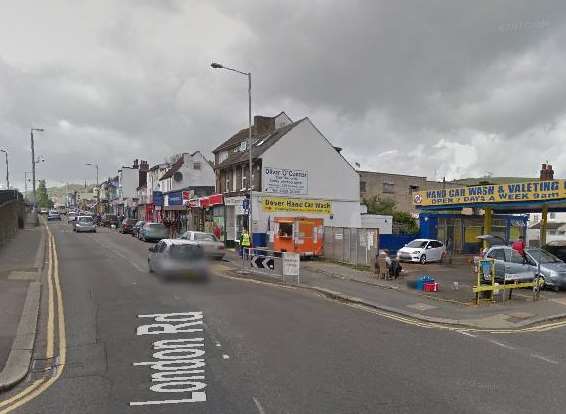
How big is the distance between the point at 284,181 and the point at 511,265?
68.4ft

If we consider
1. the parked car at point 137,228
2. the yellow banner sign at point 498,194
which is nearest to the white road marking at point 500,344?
the yellow banner sign at point 498,194

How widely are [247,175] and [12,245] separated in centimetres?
1616

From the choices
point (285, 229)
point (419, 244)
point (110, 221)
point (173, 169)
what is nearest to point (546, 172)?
point (419, 244)

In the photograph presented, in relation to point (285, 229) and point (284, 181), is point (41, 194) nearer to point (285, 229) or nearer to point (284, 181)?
point (284, 181)

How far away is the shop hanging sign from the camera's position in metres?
36.7

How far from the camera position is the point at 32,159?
181 feet

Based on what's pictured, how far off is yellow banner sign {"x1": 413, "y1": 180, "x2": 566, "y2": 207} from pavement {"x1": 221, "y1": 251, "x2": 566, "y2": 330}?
5.07 m

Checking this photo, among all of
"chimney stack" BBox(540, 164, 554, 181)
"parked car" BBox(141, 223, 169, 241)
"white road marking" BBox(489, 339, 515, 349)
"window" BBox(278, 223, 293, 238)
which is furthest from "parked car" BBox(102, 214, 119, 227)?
"white road marking" BBox(489, 339, 515, 349)

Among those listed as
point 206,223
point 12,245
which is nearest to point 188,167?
point 206,223

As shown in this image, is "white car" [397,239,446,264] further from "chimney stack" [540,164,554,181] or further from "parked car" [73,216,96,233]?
"parked car" [73,216,96,233]

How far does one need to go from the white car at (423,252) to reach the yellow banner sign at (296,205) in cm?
895

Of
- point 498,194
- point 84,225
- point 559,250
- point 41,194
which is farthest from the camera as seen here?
point 41,194

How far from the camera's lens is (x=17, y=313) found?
12.2 m

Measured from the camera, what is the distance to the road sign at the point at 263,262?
840 inches
